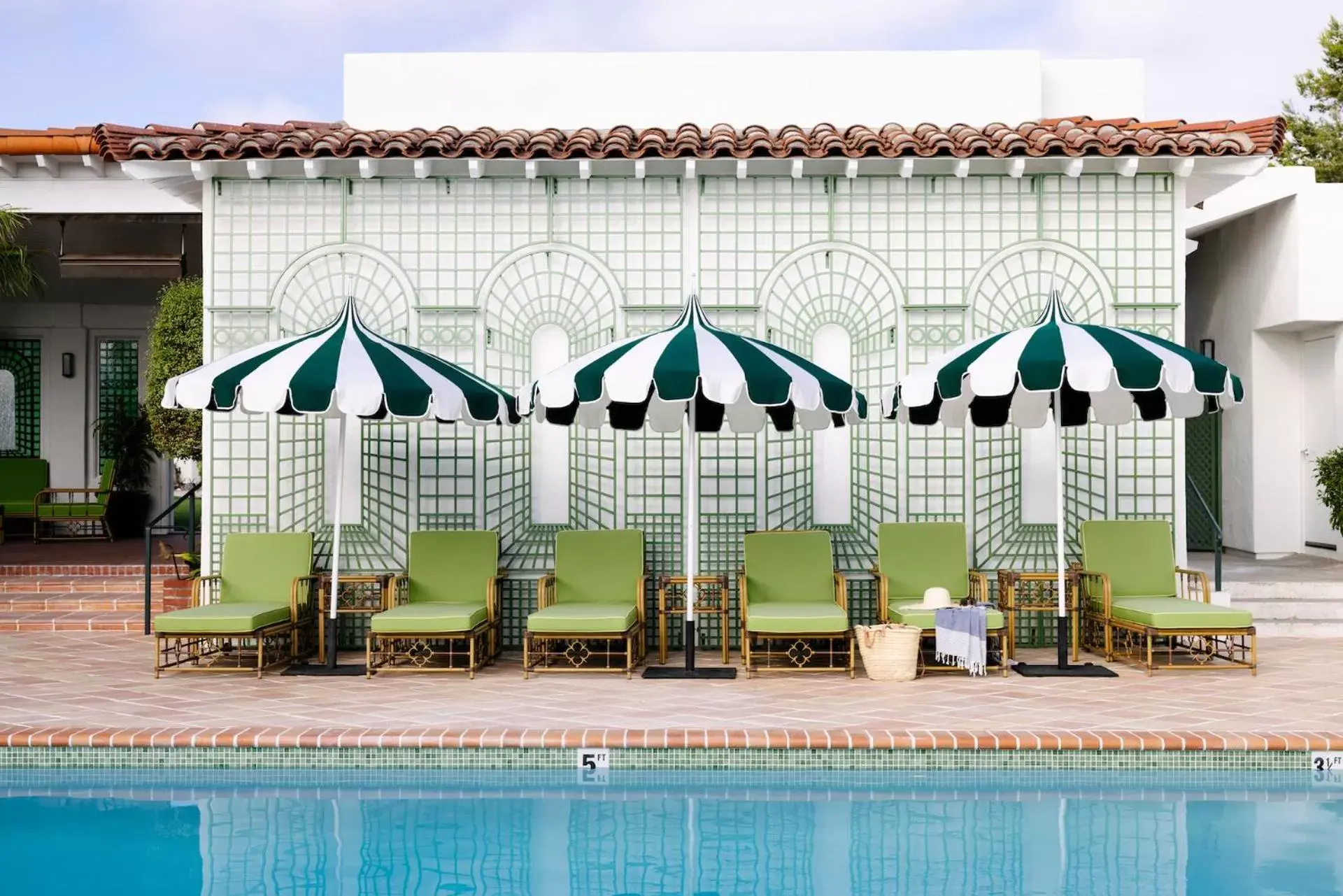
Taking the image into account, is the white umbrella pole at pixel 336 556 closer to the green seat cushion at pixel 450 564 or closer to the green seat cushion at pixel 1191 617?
the green seat cushion at pixel 450 564

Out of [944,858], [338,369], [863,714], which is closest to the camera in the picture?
[944,858]

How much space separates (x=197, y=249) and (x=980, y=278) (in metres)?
9.70

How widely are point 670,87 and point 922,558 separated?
19.8 ft

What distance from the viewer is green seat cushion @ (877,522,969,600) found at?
9133mm

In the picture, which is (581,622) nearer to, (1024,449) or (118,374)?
(1024,449)

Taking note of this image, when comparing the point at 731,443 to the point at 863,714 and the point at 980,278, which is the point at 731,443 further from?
the point at 863,714

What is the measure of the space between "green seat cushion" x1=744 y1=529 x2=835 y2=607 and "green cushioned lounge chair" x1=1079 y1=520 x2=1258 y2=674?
2.01 metres

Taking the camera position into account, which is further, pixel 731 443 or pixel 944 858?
pixel 731 443

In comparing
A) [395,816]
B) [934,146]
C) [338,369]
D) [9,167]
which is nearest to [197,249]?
[9,167]

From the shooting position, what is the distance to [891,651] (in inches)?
318

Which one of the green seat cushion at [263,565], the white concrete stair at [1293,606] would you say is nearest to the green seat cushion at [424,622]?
the green seat cushion at [263,565]

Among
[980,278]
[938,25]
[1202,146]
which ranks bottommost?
[980,278]

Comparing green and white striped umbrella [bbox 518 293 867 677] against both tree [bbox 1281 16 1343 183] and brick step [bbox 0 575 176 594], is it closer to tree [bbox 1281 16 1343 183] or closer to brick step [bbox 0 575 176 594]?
brick step [bbox 0 575 176 594]

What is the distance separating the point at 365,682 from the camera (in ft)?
26.8
